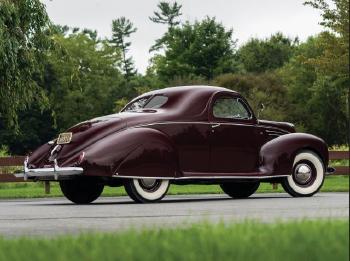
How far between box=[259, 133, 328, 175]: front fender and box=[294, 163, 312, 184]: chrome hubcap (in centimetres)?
26

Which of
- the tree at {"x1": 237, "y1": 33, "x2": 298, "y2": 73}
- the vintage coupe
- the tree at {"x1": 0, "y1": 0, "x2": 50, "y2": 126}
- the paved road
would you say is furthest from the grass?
the tree at {"x1": 237, "y1": 33, "x2": 298, "y2": 73}

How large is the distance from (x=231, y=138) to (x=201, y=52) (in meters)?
54.9

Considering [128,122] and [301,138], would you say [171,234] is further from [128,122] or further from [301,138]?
[301,138]

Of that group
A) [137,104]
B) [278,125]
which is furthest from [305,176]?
[137,104]

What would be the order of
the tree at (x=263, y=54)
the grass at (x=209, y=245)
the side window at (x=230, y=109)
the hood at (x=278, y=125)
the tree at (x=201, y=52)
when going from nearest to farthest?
1. the grass at (x=209, y=245)
2. the side window at (x=230, y=109)
3. the hood at (x=278, y=125)
4. the tree at (x=201, y=52)
5. the tree at (x=263, y=54)

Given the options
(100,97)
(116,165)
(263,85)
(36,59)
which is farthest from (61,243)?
(100,97)

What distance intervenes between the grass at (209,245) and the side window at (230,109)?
30.1 ft

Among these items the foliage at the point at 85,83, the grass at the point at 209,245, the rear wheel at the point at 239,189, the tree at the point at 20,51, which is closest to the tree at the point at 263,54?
the foliage at the point at 85,83

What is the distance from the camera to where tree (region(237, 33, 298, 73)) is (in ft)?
270

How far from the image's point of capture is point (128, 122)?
46.5 feet

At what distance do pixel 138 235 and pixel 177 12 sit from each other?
89084mm

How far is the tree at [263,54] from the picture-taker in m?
82.4

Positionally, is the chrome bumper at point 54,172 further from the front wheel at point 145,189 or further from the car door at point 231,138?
the car door at point 231,138

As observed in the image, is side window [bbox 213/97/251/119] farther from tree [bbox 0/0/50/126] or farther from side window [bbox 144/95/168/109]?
tree [bbox 0/0/50/126]
